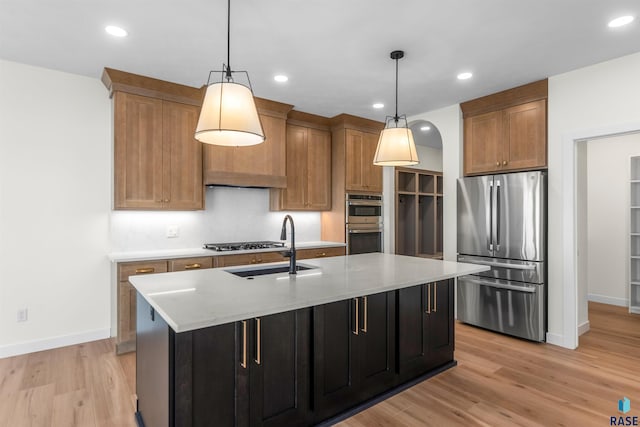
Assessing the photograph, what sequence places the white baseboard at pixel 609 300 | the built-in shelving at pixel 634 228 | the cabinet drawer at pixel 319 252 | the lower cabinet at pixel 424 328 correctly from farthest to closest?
the white baseboard at pixel 609 300
the built-in shelving at pixel 634 228
the cabinet drawer at pixel 319 252
the lower cabinet at pixel 424 328

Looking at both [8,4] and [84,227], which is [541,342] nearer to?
[84,227]

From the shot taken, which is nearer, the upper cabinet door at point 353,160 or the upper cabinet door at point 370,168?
the upper cabinet door at point 353,160

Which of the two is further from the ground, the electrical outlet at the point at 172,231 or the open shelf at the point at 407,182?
the open shelf at the point at 407,182

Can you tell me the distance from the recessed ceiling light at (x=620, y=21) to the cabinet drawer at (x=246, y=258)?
3.63m

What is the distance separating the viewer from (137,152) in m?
3.59

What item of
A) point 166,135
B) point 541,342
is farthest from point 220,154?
point 541,342

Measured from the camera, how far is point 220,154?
408 centimetres

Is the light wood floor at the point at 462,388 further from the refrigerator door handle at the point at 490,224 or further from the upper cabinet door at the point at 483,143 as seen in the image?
the upper cabinet door at the point at 483,143

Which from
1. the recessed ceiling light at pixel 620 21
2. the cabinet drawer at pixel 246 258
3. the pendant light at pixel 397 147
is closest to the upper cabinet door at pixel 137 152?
the cabinet drawer at pixel 246 258

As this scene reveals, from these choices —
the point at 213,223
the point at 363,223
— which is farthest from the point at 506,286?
the point at 213,223

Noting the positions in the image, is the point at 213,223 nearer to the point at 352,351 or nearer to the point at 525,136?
the point at 352,351

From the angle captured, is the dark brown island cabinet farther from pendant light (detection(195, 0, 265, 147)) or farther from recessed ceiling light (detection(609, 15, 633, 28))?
recessed ceiling light (detection(609, 15, 633, 28))

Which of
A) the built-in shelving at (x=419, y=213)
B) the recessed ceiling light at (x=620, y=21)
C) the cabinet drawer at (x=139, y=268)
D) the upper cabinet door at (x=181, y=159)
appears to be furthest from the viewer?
the built-in shelving at (x=419, y=213)

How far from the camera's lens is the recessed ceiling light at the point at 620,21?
2.50 m
